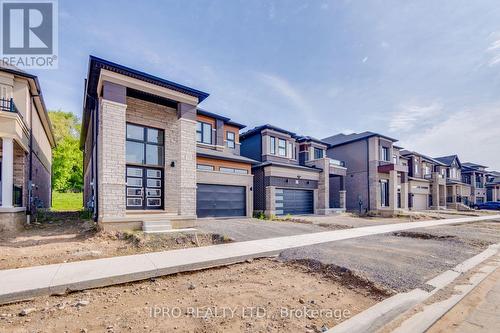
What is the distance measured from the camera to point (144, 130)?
1147cm

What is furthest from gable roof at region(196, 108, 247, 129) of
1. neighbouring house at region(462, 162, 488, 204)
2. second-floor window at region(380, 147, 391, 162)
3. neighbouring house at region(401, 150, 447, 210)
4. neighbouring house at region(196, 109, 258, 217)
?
neighbouring house at region(462, 162, 488, 204)

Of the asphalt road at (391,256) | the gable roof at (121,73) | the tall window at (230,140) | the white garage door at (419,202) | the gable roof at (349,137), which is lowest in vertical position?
the white garage door at (419,202)

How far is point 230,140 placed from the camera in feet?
69.1

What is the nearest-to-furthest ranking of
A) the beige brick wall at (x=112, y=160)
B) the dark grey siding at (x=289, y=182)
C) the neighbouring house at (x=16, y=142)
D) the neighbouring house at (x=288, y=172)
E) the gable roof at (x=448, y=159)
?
the beige brick wall at (x=112, y=160) < the neighbouring house at (x=16, y=142) < the dark grey siding at (x=289, y=182) < the neighbouring house at (x=288, y=172) < the gable roof at (x=448, y=159)

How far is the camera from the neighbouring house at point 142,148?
30.8 feet

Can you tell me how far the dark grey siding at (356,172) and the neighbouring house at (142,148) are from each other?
67.5 feet

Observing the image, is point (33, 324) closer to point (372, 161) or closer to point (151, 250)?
point (151, 250)

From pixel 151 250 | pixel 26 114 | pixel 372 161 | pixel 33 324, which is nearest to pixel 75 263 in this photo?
pixel 151 250

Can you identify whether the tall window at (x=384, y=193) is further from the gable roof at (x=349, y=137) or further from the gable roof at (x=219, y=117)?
the gable roof at (x=219, y=117)

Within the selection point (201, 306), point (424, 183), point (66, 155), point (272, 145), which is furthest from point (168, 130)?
point (424, 183)

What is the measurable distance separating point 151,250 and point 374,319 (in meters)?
6.11

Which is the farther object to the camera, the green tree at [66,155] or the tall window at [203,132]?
the green tree at [66,155]

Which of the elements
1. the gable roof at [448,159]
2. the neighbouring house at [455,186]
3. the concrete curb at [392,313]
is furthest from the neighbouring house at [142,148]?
the gable roof at [448,159]

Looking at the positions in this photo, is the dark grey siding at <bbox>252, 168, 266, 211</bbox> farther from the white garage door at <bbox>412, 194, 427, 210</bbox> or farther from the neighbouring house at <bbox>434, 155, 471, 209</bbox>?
the neighbouring house at <bbox>434, 155, 471, 209</bbox>
